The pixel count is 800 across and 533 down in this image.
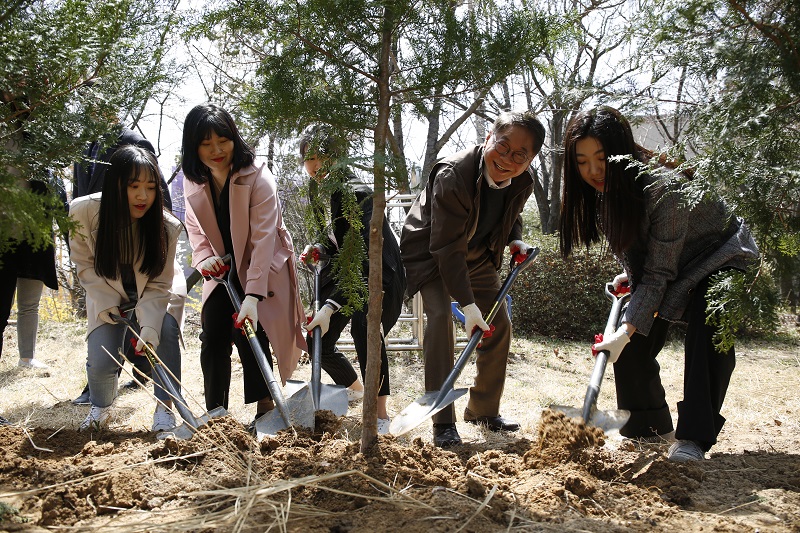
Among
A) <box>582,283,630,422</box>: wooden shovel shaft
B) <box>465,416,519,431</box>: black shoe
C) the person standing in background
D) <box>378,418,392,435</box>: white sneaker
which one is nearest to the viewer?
<box>582,283,630,422</box>: wooden shovel shaft

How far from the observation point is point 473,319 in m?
3.27

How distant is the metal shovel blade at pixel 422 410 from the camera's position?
296 centimetres

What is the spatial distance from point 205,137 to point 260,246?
0.59m

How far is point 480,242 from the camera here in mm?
3652

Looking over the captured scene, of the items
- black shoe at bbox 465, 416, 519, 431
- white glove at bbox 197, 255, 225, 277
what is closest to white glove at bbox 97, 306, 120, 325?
white glove at bbox 197, 255, 225, 277

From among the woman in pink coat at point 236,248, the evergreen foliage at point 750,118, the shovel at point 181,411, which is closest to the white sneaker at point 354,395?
the woman in pink coat at point 236,248

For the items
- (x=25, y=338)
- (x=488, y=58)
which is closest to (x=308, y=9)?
(x=488, y=58)

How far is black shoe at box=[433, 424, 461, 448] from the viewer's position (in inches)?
129

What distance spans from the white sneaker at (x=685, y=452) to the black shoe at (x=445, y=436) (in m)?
0.96

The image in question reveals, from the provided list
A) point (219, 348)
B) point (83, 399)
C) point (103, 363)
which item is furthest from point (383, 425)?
point (83, 399)

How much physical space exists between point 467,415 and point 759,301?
1.93 meters

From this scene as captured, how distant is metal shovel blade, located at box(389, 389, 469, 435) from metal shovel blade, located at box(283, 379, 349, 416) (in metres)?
0.31

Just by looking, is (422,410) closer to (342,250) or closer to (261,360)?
(261,360)

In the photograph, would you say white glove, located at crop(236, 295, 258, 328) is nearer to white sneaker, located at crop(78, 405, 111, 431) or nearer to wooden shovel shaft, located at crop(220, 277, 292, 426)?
wooden shovel shaft, located at crop(220, 277, 292, 426)
